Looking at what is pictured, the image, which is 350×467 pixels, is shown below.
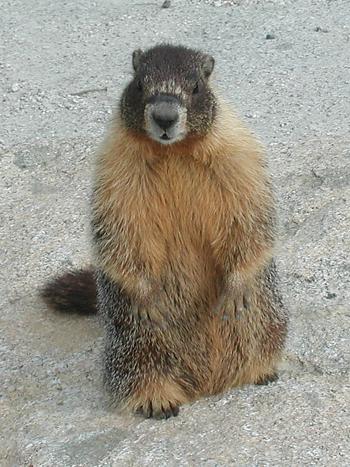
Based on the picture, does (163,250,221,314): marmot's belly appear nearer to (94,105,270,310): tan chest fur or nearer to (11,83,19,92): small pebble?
(94,105,270,310): tan chest fur

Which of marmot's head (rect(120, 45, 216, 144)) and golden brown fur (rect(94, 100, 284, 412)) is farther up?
marmot's head (rect(120, 45, 216, 144))

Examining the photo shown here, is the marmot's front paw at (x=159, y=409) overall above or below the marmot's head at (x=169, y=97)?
below

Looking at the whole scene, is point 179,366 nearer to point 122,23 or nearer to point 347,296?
point 347,296

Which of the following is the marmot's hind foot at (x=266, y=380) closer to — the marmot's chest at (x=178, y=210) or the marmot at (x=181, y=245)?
the marmot at (x=181, y=245)

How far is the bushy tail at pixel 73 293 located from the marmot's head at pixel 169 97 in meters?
1.29

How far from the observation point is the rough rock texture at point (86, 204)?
4230 mm

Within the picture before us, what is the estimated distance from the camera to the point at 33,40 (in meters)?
7.99

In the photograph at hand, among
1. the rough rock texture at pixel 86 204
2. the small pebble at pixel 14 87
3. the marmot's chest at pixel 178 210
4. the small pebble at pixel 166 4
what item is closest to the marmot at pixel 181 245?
the marmot's chest at pixel 178 210

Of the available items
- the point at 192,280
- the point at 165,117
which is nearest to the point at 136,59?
the point at 165,117

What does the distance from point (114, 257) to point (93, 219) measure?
0.20m

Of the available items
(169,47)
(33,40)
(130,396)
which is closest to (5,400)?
(130,396)

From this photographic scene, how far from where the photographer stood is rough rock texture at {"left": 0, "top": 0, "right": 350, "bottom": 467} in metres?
4.23

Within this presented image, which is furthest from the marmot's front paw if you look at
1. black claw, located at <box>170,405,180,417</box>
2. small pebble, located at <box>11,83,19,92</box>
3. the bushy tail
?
small pebble, located at <box>11,83,19,92</box>

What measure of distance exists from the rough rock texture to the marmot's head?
1270mm
